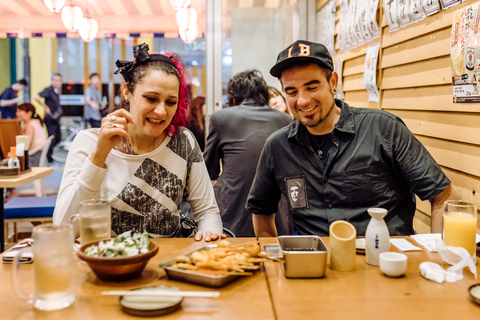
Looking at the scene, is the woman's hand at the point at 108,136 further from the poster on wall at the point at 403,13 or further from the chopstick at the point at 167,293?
the poster on wall at the point at 403,13

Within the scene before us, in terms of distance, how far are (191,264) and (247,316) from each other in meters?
0.32

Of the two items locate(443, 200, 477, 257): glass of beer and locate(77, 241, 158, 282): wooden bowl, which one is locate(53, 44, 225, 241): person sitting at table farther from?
locate(443, 200, 477, 257): glass of beer

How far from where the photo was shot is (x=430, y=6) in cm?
222

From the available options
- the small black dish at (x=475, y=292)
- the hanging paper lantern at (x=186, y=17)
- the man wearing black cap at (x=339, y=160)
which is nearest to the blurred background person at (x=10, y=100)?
the hanging paper lantern at (x=186, y=17)

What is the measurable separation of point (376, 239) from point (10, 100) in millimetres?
8637

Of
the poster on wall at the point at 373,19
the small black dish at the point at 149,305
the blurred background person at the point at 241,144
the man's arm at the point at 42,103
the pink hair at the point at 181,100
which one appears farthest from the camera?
the man's arm at the point at 42,103

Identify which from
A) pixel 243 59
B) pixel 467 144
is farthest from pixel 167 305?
pixel 243 59

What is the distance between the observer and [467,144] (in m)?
1.99

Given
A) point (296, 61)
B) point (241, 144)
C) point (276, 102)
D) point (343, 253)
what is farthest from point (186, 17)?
point (343, 253)

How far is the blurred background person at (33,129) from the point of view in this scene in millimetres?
7879

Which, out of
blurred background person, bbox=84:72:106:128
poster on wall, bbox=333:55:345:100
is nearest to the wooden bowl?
poster on wall, bbox=333:55:345:100

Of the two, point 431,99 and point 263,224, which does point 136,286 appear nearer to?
point 263,224

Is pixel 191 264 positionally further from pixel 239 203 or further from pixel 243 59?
pixel 243 59

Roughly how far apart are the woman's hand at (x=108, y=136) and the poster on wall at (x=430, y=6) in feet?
5.24
